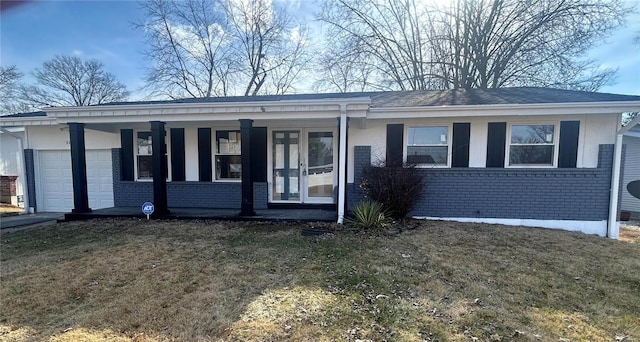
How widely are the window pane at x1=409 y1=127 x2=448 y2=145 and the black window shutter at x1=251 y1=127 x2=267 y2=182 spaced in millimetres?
3870

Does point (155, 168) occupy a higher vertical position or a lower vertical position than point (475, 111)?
lower

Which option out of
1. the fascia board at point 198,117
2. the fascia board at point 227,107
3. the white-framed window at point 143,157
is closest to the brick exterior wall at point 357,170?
the fascia board at point 198,117

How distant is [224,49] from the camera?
19688mm

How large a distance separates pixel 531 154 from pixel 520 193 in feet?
3.11

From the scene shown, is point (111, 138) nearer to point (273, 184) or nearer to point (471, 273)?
point (273, 184)

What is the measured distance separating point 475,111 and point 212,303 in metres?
6.27

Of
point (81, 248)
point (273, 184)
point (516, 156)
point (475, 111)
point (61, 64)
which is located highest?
point (61, 64)

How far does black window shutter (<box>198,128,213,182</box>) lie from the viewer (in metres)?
8.15

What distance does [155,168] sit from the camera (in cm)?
696

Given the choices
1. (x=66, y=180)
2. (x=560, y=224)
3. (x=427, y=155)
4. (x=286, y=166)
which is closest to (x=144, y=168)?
(x=66, y=180)

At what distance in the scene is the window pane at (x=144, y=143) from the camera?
334 inches

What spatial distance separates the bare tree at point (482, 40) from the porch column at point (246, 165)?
10902mm

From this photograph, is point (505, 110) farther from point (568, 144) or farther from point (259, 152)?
point (259, 152)

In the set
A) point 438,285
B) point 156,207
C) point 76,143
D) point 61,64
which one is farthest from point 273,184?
point 61,64
